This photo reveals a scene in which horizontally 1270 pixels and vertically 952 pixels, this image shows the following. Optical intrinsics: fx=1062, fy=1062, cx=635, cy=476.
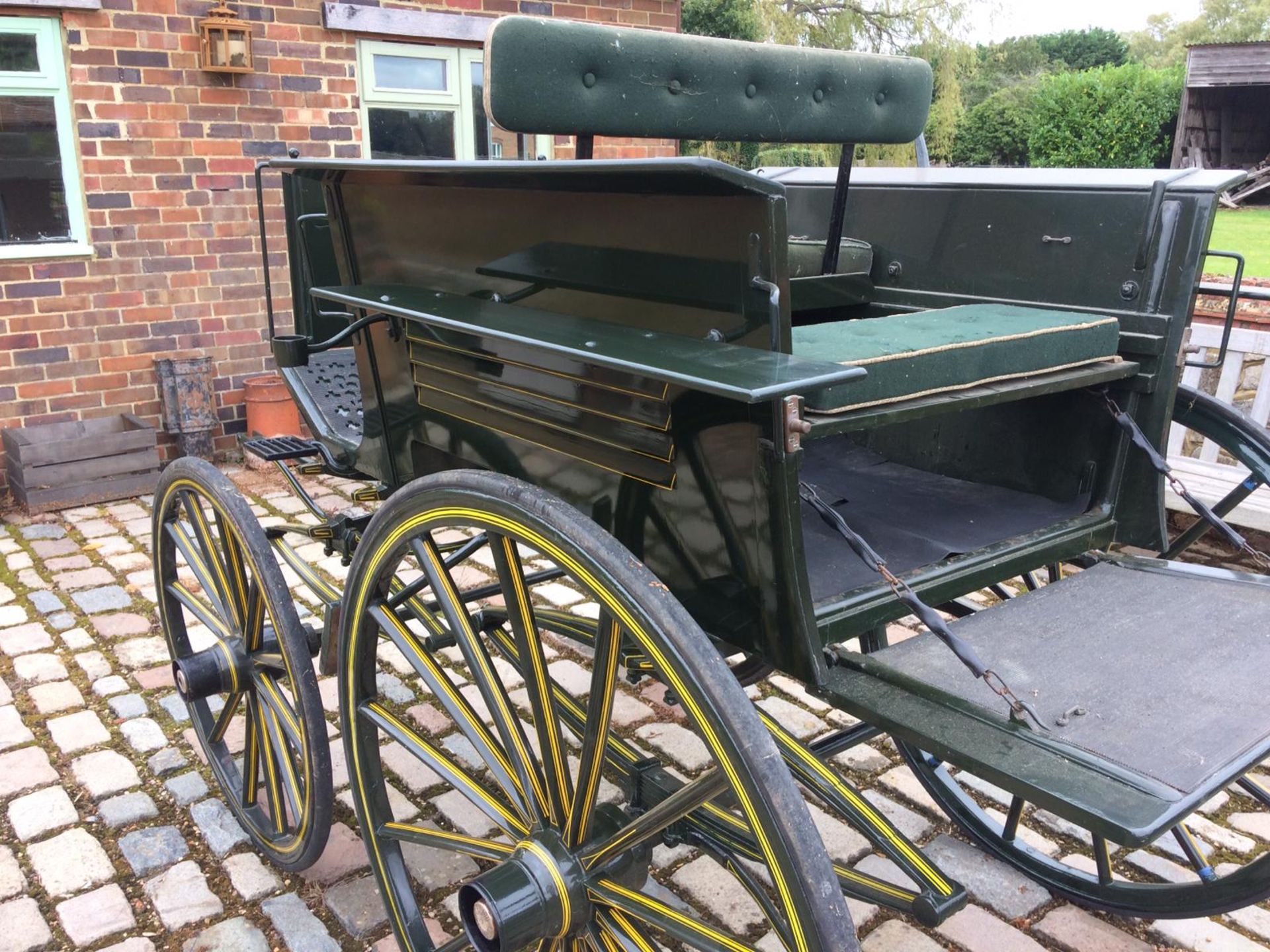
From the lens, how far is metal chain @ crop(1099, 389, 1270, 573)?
1.98 metres

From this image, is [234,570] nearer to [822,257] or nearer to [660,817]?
[660,817]

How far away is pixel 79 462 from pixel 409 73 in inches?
109

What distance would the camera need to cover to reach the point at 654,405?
1535 millimetres

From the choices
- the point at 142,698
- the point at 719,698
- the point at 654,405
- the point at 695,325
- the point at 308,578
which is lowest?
the point at 142,698

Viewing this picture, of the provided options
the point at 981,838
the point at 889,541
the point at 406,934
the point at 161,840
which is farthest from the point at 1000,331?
the point at 161,840

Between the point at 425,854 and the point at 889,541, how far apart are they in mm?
1313

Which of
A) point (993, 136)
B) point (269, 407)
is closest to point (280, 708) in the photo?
point (269, 407)

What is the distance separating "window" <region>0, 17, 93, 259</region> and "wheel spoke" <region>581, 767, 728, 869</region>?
480cm

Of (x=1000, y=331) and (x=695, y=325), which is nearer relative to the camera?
(x=695, y=325)

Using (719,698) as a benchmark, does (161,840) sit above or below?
below

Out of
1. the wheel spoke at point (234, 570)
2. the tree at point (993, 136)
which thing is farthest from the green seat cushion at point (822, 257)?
the tree at point (993, 136)

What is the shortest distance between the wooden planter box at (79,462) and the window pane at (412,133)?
2081 mm

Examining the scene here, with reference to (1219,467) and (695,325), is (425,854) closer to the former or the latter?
(695,325)

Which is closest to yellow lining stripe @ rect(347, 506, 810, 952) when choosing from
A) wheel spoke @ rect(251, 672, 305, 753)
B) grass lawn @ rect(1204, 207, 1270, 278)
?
wheel spoke @ rect(251, 672, 305, 753)
